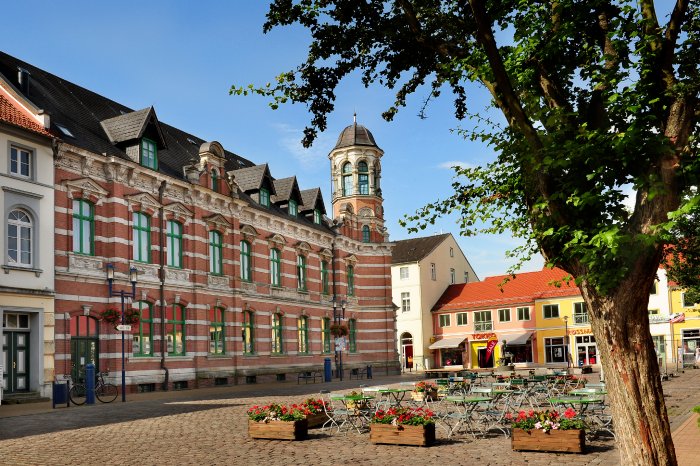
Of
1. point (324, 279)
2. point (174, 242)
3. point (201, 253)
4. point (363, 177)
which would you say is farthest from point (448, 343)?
point (174, 242)

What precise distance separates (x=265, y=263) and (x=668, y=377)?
65.1ft

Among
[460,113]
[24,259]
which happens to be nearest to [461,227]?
[460,113]

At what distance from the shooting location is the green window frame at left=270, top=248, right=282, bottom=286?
3966 centimetres

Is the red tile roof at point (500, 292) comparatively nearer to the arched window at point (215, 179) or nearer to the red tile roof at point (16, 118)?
the arched window at point (215, 179)

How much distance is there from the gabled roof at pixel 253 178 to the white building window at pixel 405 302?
25794 mm

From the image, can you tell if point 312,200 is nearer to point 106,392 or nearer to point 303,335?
point 303,335

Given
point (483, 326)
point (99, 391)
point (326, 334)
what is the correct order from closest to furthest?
point (99, 391) < point (326, 334) < point (483, 326)

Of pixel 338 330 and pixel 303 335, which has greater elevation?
pixel 338 330

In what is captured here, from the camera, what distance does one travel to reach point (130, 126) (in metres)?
30.3

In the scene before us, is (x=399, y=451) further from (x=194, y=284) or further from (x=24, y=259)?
(x=194, y=284)

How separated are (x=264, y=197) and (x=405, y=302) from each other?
26598 mm

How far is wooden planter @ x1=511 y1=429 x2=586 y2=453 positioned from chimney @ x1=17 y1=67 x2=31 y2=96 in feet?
75.4

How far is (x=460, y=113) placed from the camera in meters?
10.0

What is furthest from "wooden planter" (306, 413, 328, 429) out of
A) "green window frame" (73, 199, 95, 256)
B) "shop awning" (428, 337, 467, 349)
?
"shop awning" (428, 337, 467, 349)
